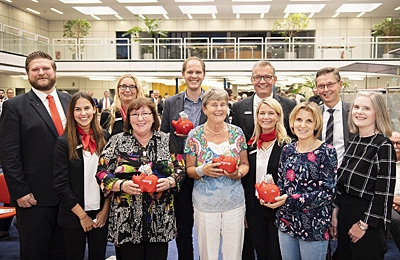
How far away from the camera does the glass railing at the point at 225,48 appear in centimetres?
1894

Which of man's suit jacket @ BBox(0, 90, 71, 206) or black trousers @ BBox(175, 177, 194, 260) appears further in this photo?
black trousers @ BBox(175, 177, 194, 260)

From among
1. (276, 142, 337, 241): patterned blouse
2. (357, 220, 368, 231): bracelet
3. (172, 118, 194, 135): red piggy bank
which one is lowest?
(357, 220, 368, 231): bracelet

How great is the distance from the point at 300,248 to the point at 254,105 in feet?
5.06

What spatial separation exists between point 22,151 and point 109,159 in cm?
96

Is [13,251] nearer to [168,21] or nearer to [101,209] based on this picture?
[101,209]

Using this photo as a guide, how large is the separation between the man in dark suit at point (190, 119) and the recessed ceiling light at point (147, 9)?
2169cm

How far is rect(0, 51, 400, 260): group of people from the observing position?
9.23 ft

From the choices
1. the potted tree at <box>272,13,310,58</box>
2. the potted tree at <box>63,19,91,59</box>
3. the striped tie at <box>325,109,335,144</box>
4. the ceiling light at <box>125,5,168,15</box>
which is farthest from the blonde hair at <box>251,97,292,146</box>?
the ceiling light at <box>125,5,168,15</box>

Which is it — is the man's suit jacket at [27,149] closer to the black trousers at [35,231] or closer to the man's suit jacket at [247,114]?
the black trousers at [35,231]

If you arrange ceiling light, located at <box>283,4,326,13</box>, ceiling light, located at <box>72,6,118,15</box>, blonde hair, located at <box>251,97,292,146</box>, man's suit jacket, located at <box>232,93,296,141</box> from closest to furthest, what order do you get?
blonde hair, located at <box>251,97,292,146</box>
man's suit jacket, located at <box>232,93,296,141</box>
ceiling light, located at <box>283,4,326,13</box>
ceiling light, located at <box>72,6,118,15</box>

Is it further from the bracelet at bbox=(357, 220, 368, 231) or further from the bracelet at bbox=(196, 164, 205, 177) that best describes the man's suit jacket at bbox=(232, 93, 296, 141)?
the bracelet at bbox=(357, 220, 368, 231)

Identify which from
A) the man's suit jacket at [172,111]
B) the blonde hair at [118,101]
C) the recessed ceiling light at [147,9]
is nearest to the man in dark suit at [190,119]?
the man's suit jacket at [172,111]

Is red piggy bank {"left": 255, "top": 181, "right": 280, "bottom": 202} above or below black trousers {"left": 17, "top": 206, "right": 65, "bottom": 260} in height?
above

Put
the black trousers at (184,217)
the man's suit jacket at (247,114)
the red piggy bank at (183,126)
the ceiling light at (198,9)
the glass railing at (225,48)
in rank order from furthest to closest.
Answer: the ceiling light at (198,9)
the glass railing at (225,48)
the man's suit jacket at (247,114)
the black trousers at (184,217)
the red piggy bank at (183,126)
